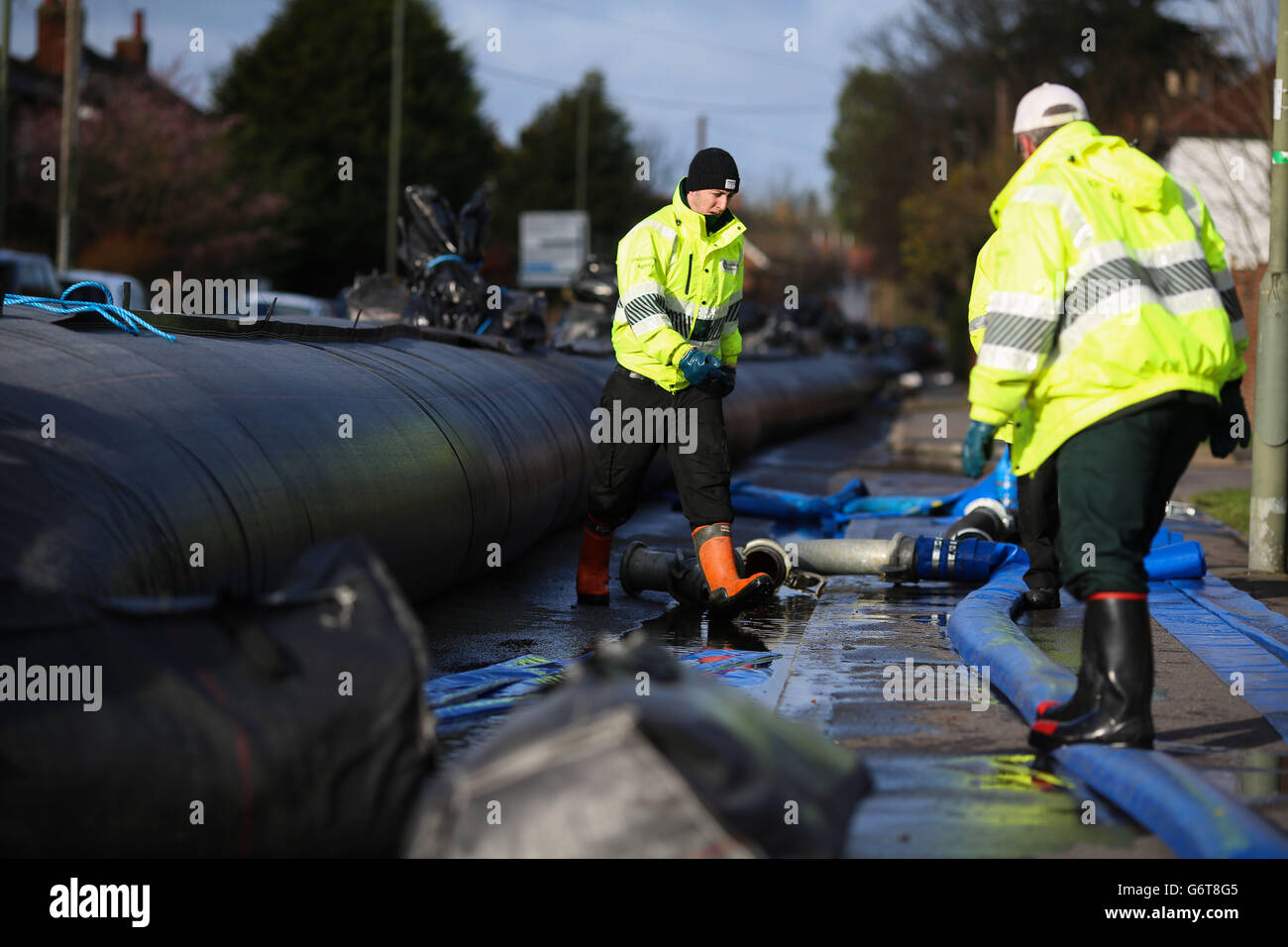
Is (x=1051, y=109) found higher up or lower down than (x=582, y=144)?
lower down

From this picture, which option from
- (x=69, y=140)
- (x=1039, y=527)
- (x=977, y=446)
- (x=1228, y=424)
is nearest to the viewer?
(x=1228, y=424)

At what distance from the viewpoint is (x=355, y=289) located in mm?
11703

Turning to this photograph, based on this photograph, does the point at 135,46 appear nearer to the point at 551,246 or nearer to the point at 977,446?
the point at 551,246

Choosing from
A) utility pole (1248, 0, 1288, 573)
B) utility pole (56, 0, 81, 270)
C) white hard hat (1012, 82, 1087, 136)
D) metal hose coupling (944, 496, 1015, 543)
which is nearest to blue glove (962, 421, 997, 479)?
white hard hat (1012, 82, 1087, 136)

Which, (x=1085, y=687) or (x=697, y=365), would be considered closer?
(x=1085, y=687)

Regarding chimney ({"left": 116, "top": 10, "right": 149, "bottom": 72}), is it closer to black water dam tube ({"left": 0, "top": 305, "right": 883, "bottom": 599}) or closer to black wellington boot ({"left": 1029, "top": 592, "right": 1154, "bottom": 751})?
black water dam tube ({"left": 0, "top": 305, "right": 883, "bottom": 599})

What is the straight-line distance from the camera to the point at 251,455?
4984mm

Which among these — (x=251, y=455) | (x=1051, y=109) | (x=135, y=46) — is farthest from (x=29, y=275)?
(x=135, y=46)

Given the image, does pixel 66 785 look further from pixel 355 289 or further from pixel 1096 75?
pixel 1096 75

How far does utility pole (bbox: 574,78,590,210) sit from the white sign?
1082 mm

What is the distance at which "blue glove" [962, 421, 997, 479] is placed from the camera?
5156mm

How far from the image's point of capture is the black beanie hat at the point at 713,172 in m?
6.62

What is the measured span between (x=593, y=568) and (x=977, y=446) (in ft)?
8.48
